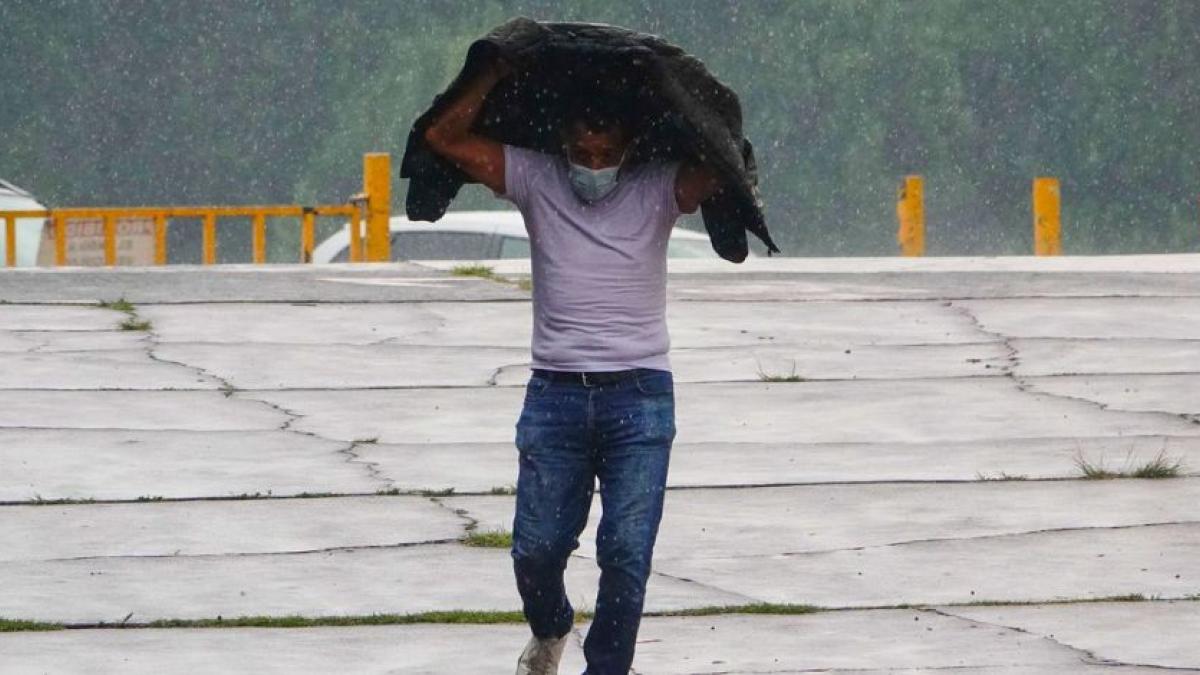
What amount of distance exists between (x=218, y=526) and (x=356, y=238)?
45.8ft

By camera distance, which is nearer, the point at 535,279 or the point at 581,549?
the point at 535,279

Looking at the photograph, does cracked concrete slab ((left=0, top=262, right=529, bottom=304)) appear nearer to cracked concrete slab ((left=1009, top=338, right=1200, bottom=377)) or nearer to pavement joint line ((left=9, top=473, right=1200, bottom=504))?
cracked concrete slab ((left=1009, top=338, right=1200, bottom=377))

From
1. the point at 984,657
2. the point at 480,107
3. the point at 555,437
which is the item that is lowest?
the point at 984,657

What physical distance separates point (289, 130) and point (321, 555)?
45347 millimetres

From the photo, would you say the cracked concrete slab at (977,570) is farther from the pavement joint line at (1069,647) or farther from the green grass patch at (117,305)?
the green grass patch at (117,305)

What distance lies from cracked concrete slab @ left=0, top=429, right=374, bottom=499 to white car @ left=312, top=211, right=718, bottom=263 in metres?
12.8

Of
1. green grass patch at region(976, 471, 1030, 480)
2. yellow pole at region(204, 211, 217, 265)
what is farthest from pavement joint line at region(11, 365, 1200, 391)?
yellow pole at region(204, 211, 217, 265)

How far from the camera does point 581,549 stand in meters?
8.45

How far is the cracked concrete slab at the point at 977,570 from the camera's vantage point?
303 inches

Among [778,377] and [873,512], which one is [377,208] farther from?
[873,512]

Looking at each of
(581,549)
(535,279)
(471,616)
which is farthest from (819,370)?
(535,279)

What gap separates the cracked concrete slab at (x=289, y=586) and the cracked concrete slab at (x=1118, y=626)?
0.87 meters

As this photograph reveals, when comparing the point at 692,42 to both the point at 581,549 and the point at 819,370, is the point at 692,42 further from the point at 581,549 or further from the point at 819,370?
the point at 581,549

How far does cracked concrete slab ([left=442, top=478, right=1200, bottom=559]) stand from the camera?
8555 millimetres
